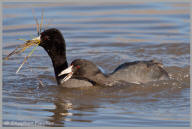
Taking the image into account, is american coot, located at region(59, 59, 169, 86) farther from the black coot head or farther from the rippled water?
the black coot head

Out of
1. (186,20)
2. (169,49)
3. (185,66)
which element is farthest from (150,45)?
(186,20)

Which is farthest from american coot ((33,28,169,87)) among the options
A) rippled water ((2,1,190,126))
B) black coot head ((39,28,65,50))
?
rippled water ((2,1,190,126))

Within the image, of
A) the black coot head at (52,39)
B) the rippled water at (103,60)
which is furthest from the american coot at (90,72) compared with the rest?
the rippled water at (103,60)

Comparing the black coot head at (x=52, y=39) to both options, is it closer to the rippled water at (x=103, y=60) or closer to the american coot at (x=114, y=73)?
the american coot at (x=114, y=73)

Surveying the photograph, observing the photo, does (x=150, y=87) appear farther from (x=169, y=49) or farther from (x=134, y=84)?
(x=169, y=49)

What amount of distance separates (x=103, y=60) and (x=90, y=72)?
1808mm

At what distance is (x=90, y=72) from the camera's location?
7.62 m

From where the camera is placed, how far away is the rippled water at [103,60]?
6285mm

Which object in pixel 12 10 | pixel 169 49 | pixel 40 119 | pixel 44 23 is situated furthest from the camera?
pixel 12 10

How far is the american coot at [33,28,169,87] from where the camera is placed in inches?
299

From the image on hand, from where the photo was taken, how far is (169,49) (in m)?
10.0

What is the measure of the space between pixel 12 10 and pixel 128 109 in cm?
808

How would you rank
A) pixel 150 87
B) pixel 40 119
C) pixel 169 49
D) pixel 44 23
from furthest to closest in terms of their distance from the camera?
1. pixel 44 23
2. pixel 169 49
3. pixel 150 87
4. pixel 40 119

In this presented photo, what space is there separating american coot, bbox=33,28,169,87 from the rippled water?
16 cm
